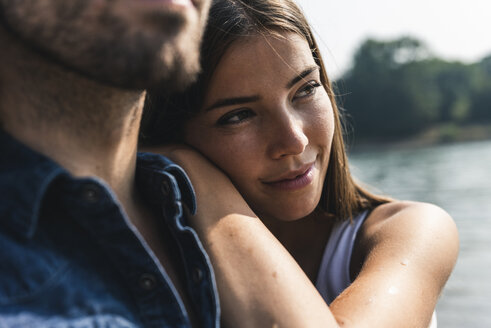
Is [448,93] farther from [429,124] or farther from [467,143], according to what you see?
[467,143]

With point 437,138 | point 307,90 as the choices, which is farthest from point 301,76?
point 437,138

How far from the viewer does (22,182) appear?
1298 millimetres

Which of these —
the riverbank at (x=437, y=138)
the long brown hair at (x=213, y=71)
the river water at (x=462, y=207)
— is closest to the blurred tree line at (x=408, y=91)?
the riverbank at (x=437, y=138)

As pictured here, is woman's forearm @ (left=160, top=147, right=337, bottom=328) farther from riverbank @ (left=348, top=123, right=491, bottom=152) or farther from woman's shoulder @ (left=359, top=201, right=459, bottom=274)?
riverbank @ (left=348, top=123, right=491, bottom=152)

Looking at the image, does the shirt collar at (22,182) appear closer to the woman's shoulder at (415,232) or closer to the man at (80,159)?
the man at (80,159)

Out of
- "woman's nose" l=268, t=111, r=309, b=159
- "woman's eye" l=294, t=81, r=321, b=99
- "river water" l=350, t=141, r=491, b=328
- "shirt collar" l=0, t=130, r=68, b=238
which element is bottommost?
"river water" l=350, t=141, r=491, b=328

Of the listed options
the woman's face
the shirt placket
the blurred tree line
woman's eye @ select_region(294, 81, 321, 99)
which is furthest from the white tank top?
the blurred tree line

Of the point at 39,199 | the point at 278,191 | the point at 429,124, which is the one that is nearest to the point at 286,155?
the point at 278,191

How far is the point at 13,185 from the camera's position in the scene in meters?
1.29

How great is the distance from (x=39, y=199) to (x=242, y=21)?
54.7 inches

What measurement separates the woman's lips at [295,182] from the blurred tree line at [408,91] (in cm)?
4416

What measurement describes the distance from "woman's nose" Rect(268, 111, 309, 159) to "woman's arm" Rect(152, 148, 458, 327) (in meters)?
0.28

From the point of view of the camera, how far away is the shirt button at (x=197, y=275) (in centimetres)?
158

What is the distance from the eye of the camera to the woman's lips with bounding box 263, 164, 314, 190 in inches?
96.4
